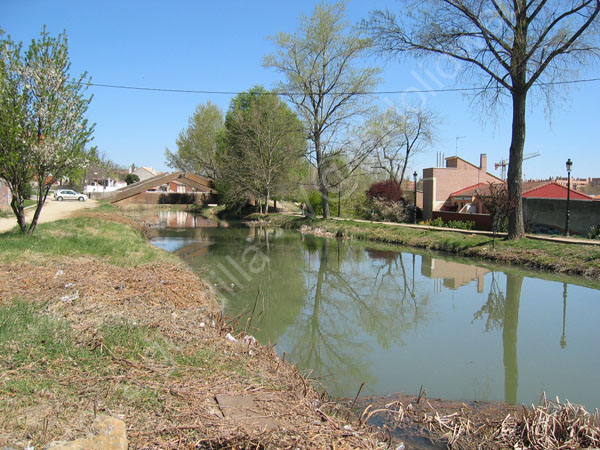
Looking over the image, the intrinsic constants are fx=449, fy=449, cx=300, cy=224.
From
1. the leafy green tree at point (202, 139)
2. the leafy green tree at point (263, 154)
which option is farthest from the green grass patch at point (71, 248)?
the leafy green tree at point (202, 139)

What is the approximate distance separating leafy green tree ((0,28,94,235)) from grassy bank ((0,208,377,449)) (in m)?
4.54

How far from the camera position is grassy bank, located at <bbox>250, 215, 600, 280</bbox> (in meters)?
13.7

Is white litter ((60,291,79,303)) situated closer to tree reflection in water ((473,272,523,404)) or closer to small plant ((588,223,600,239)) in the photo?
tree reflection in water ((473,272,523,404))

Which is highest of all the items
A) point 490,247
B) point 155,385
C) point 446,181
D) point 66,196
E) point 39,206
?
point 446,181

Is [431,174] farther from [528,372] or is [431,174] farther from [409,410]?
[409,410]

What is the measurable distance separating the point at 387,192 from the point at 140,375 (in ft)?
84.7

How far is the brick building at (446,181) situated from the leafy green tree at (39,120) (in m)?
21.7

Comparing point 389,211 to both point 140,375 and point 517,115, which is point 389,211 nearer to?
point 517,115

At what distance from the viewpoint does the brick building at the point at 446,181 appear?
28.3 metres

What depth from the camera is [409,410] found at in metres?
4.86

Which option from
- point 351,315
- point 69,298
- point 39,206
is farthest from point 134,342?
point 39,206

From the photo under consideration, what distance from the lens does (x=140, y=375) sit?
13.3 feet

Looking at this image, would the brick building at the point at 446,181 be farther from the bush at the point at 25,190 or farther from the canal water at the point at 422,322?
the bush at the point at 25,190

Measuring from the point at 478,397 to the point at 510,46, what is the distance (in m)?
13.6
